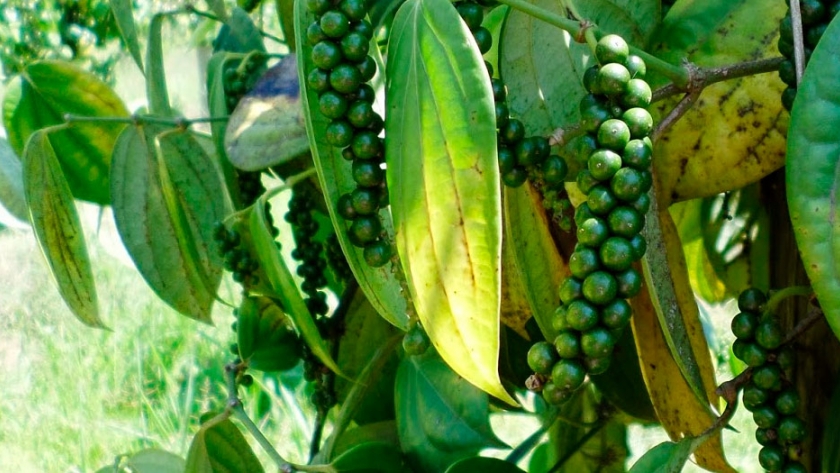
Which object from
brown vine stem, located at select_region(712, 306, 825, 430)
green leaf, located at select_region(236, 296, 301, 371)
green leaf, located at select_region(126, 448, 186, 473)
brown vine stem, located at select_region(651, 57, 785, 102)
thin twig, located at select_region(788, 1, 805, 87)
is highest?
thin twig, located at select_region(788, 1, 805, 87)

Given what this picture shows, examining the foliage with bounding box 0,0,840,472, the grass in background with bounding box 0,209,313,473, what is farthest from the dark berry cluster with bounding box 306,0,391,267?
the grass in background with bounding box 0,209,313,473

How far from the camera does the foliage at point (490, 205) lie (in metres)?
0.34

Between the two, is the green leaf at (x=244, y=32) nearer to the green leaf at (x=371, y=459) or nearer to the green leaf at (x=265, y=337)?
the green leaf at (x=265, y=337)

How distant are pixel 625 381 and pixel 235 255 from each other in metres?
0.24

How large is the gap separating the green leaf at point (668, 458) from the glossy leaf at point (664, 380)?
0.03 meters

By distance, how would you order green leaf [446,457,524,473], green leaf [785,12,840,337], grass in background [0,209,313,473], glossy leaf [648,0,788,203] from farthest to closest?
grass in background [0,209,313,473], green leaf [446,457,524,473], glossy leaf [648,0,788,203], green leaf [785,12,840,337]

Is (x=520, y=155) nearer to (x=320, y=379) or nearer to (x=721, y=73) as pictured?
(x=721, y=73)

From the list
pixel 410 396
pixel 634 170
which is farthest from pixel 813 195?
pixel 410 396

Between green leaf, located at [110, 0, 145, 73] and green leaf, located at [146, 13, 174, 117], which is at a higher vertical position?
green leaf, located at [110, 0, 145, 73]

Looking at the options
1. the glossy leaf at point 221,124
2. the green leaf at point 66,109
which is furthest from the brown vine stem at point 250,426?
the green leaf at point 66,109

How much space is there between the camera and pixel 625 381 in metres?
0.58

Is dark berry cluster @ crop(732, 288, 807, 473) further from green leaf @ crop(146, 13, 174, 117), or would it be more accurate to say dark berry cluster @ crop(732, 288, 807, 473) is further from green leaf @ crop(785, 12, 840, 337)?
green leaf @ crop(146, 13, 174, 117)

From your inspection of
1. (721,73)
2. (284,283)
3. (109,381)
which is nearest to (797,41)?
(721,73)

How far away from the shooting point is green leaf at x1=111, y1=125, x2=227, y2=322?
1.96ft
